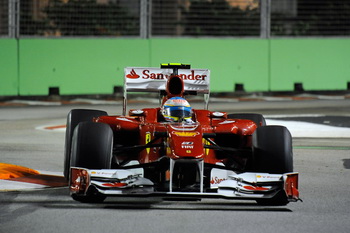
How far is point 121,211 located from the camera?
7.73 metres

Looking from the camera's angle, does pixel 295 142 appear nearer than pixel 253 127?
No

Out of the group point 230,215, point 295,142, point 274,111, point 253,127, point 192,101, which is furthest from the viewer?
point 192,101

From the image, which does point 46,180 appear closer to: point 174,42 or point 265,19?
point 174,42

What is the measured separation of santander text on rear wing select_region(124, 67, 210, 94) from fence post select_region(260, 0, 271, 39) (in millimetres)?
14240

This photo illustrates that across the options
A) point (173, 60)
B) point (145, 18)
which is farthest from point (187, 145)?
point (145, 18)

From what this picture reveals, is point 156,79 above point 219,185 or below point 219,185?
above

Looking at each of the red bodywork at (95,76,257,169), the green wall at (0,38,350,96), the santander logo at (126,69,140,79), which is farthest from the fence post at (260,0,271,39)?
the red bodywork at (95,76,257,169)

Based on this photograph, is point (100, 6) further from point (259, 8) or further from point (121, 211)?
point (121, 211)

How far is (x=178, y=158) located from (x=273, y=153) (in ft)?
3.08

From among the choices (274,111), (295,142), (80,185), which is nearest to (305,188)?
(80,185)

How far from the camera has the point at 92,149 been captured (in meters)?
8.05

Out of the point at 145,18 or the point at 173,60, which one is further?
the point at 145,18

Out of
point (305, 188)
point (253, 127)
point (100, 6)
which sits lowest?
point (305, 188)

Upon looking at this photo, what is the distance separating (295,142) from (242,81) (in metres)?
10.1
